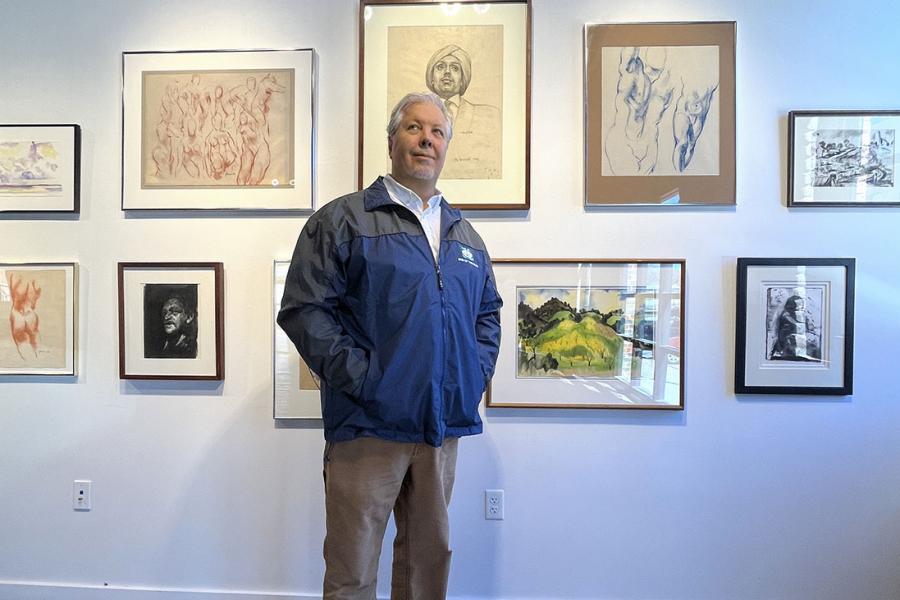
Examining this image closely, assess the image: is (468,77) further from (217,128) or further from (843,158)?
(843,158)

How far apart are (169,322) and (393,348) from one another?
1.03 metres

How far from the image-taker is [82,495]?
189cm

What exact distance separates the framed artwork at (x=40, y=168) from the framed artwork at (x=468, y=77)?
1.04m

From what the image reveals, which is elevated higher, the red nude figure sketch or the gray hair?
the gray hair

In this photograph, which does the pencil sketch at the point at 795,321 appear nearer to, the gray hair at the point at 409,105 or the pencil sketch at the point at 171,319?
the gray hair at the point at 409,105

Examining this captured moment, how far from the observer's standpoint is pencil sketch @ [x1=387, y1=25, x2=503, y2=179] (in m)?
1.79

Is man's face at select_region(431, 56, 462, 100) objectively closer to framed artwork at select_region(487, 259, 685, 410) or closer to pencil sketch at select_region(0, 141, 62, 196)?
framed artwork at select_region(487, 259, 685, 410)

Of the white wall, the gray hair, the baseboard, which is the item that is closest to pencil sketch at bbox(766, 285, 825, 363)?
the white wall

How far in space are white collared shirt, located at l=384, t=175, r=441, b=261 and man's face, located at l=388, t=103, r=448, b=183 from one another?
0.13 feet

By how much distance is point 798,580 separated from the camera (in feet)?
5.90

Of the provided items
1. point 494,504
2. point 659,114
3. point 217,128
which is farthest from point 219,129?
point 494,504

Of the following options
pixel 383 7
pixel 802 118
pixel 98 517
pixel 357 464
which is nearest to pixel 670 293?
pixel 802 118

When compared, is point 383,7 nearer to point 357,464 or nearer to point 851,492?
point 357,464

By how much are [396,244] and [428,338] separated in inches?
9.7
